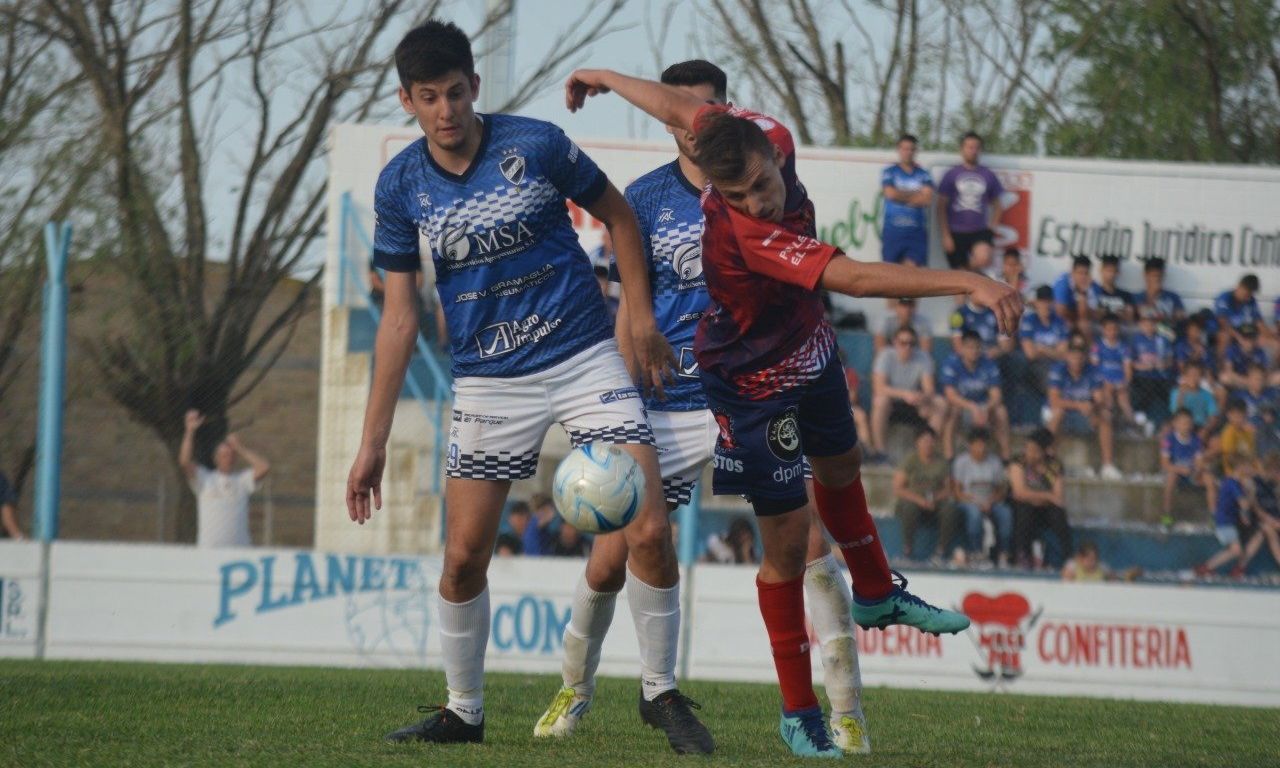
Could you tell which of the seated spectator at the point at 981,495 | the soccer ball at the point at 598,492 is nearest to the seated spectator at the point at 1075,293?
the seated spectator at the point at 981,495

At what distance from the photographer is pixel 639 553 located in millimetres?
5559

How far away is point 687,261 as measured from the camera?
6277 millimetres

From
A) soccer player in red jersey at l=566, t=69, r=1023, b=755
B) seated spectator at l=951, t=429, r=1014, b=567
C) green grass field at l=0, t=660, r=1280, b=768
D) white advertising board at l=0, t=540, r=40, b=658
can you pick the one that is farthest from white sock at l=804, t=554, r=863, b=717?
white advertising board at l=0, t=540, r=40, b=658

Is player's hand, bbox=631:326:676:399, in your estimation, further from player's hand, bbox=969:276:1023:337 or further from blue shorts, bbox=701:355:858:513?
player's hand, bbox=969:276:1023:337

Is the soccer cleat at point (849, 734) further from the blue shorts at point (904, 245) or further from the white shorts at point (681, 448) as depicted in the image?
the blue shorts at point (904, 245)

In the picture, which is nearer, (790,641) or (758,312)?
(758,312)

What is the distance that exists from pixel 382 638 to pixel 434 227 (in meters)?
6.50

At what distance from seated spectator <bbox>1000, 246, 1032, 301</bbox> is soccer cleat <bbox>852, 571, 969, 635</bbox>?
827 centimetres

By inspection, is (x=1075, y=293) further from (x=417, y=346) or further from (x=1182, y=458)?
(x=417, y=346)

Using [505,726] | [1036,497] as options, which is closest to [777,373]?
[505,726]

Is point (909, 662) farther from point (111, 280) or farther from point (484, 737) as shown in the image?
point (111, 280)

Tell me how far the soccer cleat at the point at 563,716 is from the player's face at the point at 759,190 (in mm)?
2074

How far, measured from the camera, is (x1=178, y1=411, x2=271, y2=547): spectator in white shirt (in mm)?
11758

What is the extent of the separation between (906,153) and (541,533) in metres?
4.55
